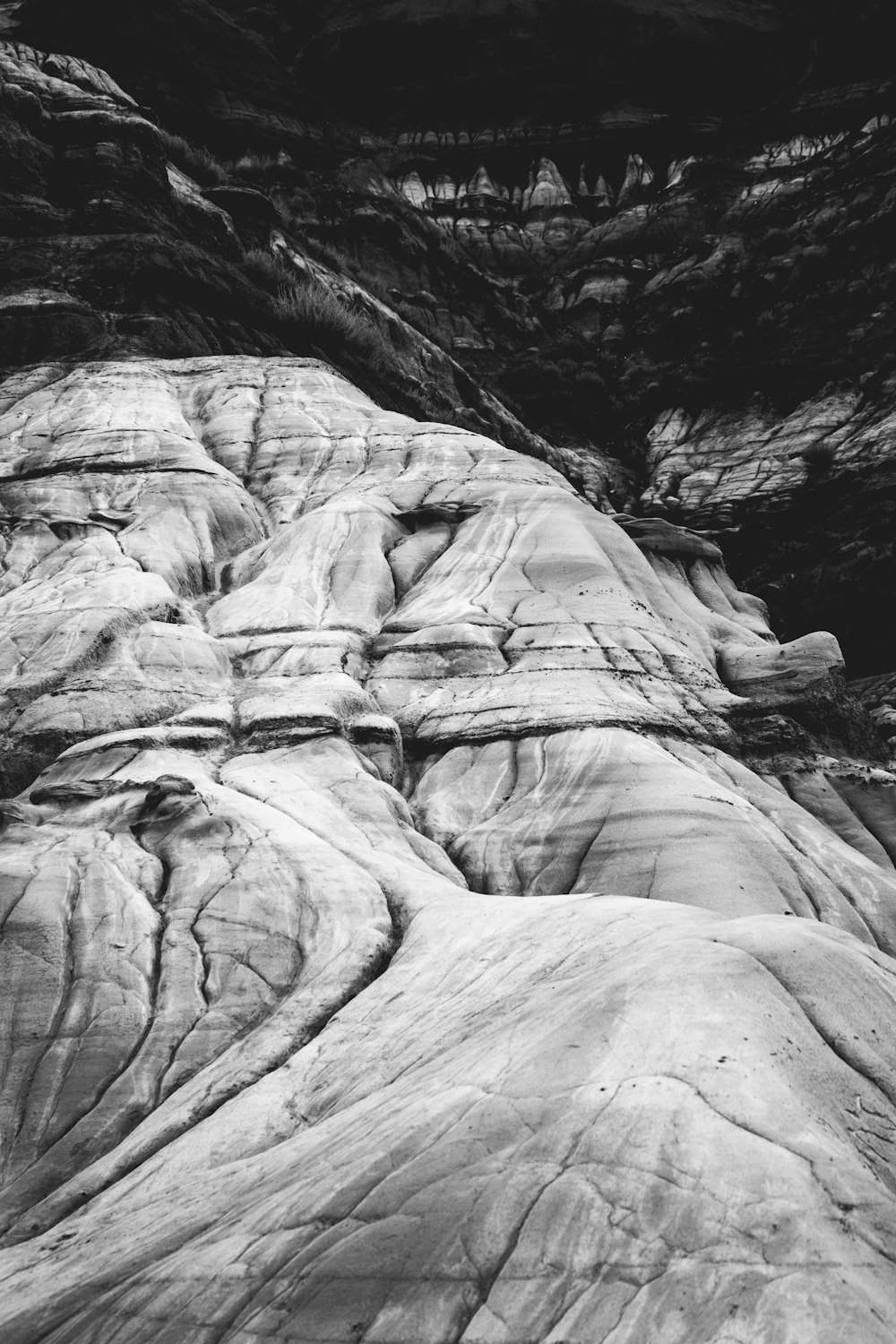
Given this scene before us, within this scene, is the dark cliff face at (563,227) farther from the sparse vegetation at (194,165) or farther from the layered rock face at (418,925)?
the layered rock face at (418,925)

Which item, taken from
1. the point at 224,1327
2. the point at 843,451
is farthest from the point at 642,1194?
the point at 843,451

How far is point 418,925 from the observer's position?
8.64 meters

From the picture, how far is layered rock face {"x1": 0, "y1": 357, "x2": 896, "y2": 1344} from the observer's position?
14.5ft

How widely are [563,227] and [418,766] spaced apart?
39.3m

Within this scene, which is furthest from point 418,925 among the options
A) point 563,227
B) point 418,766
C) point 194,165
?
point 563,227

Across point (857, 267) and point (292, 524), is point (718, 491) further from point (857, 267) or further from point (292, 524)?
point (292, 524)

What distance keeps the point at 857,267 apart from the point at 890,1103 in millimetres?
38102

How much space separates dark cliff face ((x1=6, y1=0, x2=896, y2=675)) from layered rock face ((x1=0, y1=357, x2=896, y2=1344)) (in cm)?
1098

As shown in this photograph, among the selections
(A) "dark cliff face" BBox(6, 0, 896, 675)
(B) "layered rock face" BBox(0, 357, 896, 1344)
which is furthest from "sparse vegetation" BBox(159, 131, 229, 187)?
(B) "layered rock face" BBox(0, 357, 896, 1344)

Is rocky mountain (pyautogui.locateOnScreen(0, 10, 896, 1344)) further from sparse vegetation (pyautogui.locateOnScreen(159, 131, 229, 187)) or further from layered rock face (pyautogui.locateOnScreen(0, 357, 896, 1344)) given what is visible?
sparse vegetation (pyautogui.locateOnScreen(159, 131, 229, 187))

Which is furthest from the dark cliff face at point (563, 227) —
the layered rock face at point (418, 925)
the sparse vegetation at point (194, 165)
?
the layered rock face at point (418, 925)

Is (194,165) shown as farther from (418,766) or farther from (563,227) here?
(418,766)

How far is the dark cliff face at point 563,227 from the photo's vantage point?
27797 mm

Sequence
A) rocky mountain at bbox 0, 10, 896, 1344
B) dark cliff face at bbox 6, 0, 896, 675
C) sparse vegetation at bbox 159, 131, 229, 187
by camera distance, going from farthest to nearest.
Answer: sparse vegetation at bbox 159, 131, 229, 187
dark cliff face at bbox 6, 0, 896, 675
rocky mountain at bbox 0, 10, 896, 1344
